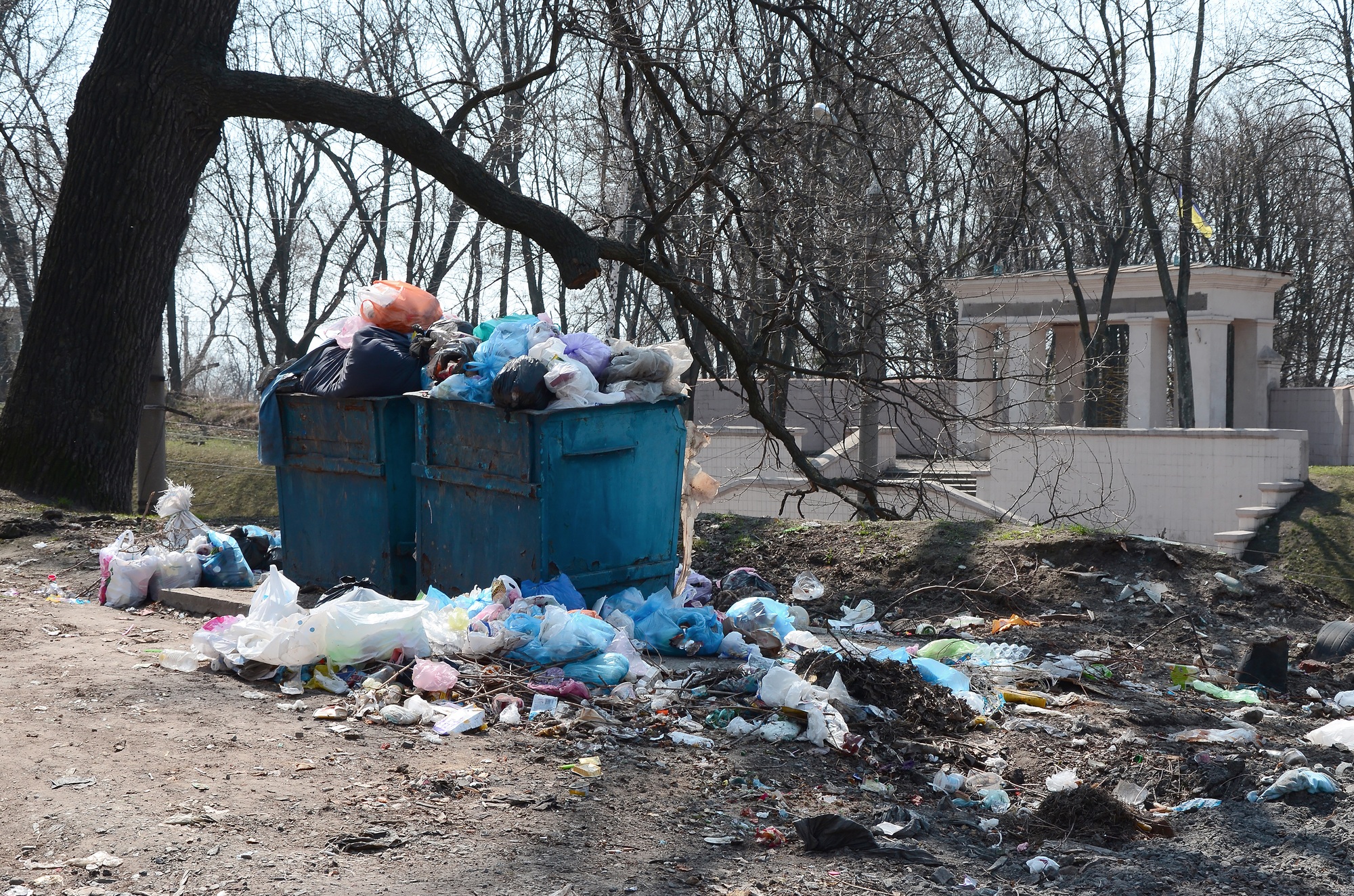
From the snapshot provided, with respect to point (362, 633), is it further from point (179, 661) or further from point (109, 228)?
point (109, 228)

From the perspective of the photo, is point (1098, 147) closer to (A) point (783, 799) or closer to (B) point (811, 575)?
(B) point (811, 575)

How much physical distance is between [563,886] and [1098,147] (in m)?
20.1

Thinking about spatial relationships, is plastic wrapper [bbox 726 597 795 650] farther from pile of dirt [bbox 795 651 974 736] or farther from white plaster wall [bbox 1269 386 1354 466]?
white plaster wall [bbox 1269 386 1354 466]

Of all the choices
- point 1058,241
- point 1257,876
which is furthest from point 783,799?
point 1058,241

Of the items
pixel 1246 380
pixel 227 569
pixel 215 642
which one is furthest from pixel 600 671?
pixel 1246 380

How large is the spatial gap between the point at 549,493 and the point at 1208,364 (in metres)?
21.6

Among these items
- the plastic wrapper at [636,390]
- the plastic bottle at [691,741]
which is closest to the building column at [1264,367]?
the plastic wrapper at [636,390]

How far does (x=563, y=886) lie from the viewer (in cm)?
287

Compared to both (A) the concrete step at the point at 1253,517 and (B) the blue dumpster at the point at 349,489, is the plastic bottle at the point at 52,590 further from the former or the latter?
(A) the concrete step at the point at 1253,517

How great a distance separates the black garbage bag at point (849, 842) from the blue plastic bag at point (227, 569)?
172 inches

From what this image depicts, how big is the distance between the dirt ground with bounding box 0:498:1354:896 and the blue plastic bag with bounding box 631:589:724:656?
153 millimetres

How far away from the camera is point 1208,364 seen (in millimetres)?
23688

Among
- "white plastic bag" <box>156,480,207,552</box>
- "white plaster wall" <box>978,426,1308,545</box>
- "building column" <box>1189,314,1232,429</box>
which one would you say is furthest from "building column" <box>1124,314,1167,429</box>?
"white plastic bag" <box>156,480,207,552</box>

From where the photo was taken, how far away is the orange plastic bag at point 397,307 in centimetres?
666
